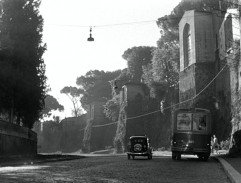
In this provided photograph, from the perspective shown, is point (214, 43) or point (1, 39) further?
point (214, 43)

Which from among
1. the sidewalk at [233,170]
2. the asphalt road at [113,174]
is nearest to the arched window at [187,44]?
the sidewalk at [233,170]

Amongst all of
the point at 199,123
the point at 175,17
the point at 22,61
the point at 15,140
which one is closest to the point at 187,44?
the point at 175,17

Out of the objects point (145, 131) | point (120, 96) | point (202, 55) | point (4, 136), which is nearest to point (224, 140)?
point (202, 55)

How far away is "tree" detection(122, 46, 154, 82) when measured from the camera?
82.1m

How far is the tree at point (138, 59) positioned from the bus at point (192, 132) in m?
56.8

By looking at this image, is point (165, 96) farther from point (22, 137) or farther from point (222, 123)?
point (22, 137)

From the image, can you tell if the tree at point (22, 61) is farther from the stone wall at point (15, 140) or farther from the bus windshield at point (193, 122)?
the bus windshield at point (193, 122)

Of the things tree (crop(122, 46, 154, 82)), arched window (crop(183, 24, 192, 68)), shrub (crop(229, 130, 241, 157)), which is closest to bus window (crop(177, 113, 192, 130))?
shrub (crop(229, 130, 241, 157))

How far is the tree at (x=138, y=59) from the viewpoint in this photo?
269ft

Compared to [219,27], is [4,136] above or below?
below

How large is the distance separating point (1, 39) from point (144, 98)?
137ft

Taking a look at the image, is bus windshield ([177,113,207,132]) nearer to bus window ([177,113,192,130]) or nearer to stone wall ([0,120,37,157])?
bus window ([177,113,192,130])

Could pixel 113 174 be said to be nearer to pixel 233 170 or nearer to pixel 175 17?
pixel 233 170

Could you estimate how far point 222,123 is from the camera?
1690 inches
